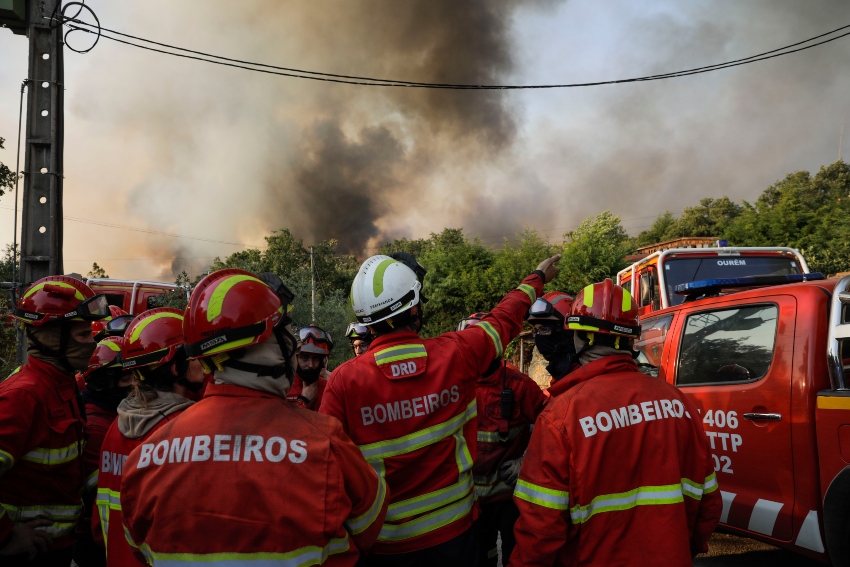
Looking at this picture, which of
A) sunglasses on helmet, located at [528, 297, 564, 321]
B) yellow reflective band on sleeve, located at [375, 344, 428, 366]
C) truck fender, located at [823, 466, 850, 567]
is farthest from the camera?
sunglasses on helmet, located at [528, 297, 564, 321]

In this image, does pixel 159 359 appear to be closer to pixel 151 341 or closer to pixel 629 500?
pixel 151 341

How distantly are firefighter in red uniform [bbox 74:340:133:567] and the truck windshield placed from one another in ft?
21.9

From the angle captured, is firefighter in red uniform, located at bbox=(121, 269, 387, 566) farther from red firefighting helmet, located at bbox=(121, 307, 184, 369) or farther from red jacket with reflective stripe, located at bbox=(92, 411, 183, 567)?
red firefighting helmet, located at bbox=(121, 307, 184, 369)

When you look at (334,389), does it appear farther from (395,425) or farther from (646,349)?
(646,349)

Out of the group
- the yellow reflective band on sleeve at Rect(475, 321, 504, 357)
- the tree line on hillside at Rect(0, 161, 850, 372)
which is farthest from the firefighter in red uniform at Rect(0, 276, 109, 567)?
the tree line on hillside at Rect(0, 161, 850, 372)

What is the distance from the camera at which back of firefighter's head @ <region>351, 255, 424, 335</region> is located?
2705 millimetres

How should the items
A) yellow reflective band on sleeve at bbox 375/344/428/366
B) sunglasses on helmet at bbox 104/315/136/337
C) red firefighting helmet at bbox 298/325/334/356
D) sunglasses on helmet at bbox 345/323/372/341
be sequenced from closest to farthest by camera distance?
yellow reflective band on sleeve at bbox 375/344/428/366
sunglasses on helmet at bbox 104/315/136/337
red firefighting helmet at bbox 298/325/334/356
sunglasses on helmet at bbox 345/323/372/341

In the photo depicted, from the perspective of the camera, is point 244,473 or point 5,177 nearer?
point 244,473

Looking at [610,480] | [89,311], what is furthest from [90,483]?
[610,480]

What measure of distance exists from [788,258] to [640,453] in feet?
23.8

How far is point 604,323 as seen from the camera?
2.45m

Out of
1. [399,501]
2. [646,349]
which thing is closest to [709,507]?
[399,501]

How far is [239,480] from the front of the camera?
1560mm

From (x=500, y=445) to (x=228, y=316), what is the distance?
7.06 feet
